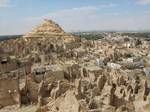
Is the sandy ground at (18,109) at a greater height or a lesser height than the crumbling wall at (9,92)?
lesser

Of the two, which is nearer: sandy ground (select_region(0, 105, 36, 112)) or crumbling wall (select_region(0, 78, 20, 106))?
sandy ground (select_region(0, 105, 36, 112))

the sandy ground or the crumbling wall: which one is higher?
the crumbling wall

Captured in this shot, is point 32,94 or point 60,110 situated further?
point 32,94

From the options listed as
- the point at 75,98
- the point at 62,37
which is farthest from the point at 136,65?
the point at 62,37

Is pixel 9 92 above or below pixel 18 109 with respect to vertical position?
above

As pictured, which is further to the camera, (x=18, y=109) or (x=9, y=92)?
(x=9, y=92)

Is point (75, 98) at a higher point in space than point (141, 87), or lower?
higher

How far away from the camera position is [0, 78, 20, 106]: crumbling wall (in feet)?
71.1

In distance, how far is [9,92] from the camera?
2184 centimetres

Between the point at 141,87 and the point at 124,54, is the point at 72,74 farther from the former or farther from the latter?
the point at 124,54

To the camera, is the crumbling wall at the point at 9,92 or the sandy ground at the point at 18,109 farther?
the crumbling wall at the point at 9,92

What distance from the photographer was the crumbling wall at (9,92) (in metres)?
21.7

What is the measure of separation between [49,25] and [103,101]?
79538 millimetres

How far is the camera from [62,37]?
3600 inches
